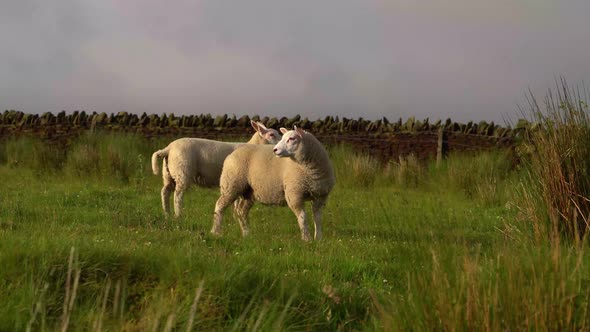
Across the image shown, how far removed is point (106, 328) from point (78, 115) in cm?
1753

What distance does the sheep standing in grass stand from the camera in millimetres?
8148

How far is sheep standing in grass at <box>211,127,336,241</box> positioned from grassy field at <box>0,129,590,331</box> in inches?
13.5

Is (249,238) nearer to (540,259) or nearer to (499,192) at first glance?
(540,259)

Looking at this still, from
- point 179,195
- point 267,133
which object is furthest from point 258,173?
point 179,195

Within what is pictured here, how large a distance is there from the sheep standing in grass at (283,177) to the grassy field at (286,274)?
1.13ft

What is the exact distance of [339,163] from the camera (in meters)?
15.9

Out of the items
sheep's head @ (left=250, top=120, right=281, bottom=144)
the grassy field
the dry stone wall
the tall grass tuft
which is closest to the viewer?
the grassy field

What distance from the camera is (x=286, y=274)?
5.75m

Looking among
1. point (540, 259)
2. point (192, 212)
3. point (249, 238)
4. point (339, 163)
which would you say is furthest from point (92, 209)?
point (540, 259)

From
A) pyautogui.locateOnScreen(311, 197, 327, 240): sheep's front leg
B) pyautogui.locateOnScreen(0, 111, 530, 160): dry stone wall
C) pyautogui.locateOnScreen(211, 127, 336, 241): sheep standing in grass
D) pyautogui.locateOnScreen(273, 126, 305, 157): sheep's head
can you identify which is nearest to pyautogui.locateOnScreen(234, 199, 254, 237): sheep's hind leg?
pyautogui.locateOnScreen(211, 127, 336, 241): sheep standing in grass

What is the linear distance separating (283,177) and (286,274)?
2788mm

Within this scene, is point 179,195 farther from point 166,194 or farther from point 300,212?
point 300,212

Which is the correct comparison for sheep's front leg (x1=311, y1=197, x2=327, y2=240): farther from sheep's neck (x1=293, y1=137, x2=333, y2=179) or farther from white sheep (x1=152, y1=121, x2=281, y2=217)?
white sheep (x1=152, y1=121, x2=281, y2=217)

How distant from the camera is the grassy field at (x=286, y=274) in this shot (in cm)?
378
